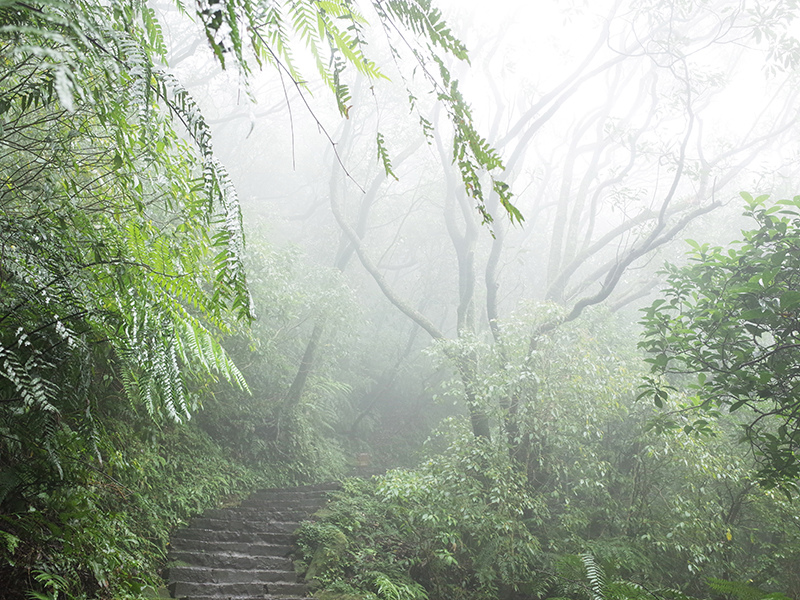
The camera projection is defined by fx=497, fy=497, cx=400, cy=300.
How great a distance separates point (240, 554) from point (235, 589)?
714 millimetres

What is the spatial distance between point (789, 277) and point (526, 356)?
3774 mm

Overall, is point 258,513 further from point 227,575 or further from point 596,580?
point 596,580

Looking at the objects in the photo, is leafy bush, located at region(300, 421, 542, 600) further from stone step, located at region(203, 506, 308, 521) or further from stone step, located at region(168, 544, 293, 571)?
stone step, located at region(203, 506, 308, 521)

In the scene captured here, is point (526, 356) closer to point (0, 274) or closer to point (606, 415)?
point (606, 415)

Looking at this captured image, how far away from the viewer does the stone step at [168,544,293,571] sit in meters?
4.69

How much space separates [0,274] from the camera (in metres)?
1.46

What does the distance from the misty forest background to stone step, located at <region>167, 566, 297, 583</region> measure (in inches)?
9.9

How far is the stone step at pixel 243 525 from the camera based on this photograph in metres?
5.52

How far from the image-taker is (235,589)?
4527mm

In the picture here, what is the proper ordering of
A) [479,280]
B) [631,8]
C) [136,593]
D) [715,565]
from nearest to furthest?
1. [136,593]
2. [715,565]
3. [631,8]
4. [479,280]

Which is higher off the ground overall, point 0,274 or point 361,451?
point 361,451

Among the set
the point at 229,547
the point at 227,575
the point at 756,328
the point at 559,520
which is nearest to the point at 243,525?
the point at 229,547

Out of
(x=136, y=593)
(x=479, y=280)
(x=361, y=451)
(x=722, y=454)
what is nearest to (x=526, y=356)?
(x=722, y=454)

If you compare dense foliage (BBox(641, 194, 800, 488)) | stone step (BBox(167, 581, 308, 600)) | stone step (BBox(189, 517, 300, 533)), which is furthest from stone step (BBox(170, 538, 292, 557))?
dense foliage (BBox(641, 194, 800, 488))
